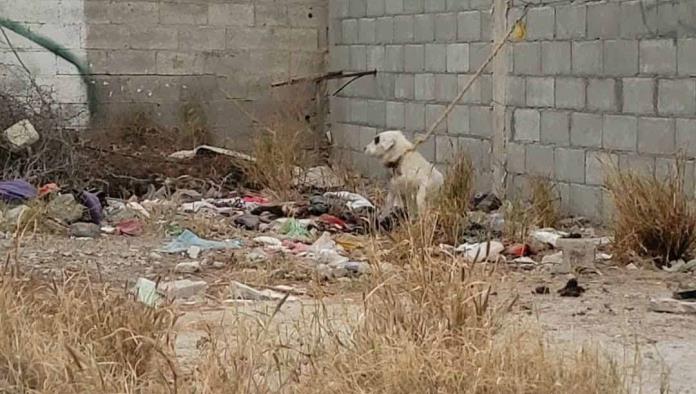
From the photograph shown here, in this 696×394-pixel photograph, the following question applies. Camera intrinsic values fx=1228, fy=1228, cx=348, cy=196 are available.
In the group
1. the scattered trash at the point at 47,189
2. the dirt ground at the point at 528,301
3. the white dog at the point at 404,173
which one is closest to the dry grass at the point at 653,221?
the dirt ground at the point at 528,301

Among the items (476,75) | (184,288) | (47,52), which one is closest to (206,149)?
(47,52)

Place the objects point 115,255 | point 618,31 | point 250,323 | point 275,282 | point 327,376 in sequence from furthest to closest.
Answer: point 618,31, point 115,255, point 275,282, point 250,323, point 327,376

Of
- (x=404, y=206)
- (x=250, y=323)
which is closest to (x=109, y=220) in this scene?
(x=404, y=206)

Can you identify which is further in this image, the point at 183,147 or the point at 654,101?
the point at 183,147

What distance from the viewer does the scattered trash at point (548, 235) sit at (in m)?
7.81

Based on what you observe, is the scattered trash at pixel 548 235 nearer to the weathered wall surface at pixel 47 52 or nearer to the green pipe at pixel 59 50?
the weathered wall surface at pixel 47 52

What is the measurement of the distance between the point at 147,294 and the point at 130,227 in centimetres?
355

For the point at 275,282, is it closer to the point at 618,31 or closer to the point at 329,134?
the point at 618,31

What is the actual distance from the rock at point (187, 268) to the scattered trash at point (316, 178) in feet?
12.8

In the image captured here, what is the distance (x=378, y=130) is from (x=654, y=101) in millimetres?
4303

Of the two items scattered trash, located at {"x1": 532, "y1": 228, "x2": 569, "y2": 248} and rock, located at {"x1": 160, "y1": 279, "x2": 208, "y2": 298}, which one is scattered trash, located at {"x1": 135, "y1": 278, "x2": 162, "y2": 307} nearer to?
rock, located at {"x1": 160, "y1": 279, "x2": 208, "y2": 298}

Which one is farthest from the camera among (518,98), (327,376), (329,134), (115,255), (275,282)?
(329,134)

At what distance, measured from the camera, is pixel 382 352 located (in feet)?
13.1

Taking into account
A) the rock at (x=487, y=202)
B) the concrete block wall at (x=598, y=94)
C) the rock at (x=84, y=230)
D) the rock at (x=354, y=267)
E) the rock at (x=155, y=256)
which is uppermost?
the concrete block wall at (x=598, y=94)
